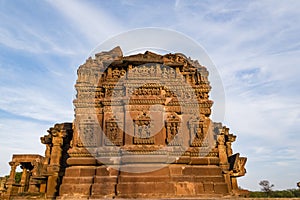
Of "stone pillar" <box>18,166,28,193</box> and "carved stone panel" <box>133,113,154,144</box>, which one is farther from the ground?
"carved stone panel" <box>133,113,154,144</box>

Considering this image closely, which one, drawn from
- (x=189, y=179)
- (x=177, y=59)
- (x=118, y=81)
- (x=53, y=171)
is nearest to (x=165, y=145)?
(x=189, y=179)

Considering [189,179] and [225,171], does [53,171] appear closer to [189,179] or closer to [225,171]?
[189,179]

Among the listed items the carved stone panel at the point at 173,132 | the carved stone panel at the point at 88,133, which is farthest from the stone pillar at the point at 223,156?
the carved stone panel at the point at 88,133

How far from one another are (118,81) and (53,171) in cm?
554

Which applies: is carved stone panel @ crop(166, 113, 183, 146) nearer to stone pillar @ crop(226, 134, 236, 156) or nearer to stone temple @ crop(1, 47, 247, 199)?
stone temple @ crop(1, 47, 247, 199)

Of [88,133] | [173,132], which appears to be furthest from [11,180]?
[173,132]

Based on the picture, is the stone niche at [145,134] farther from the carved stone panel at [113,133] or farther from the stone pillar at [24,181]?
the stone pillar at [24,181]

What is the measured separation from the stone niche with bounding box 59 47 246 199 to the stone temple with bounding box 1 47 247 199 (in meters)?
0.04

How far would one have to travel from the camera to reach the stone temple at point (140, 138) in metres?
10.8

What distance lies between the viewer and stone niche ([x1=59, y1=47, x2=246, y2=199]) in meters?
10.8

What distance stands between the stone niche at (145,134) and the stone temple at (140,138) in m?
0.04

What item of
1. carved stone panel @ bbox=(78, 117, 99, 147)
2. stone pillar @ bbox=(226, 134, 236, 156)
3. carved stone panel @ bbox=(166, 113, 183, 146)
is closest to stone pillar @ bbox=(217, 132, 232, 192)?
stone pillar @ bbox=(226, 134, 236, 156)

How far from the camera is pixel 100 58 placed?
13797 millimetres

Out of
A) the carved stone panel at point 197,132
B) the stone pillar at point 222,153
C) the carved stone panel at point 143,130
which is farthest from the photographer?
the stone pillar at point 222,153
